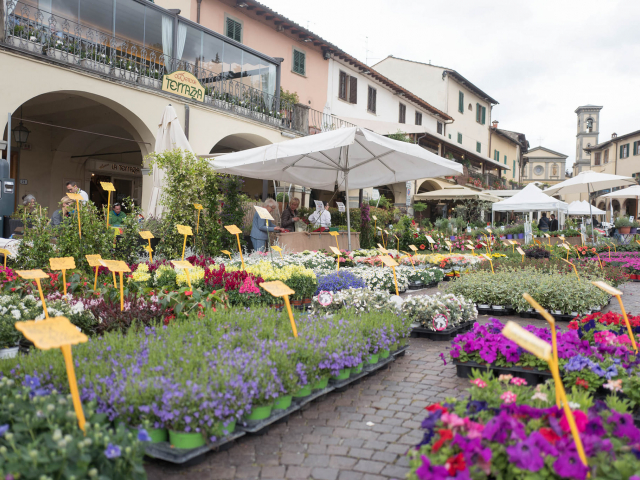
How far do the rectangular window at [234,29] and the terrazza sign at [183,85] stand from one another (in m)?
4.21

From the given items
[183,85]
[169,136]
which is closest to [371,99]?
[183,85]

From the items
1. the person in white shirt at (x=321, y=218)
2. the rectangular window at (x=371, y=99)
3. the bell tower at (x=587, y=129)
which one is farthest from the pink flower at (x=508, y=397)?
the bell tower at (x=587, y=129)

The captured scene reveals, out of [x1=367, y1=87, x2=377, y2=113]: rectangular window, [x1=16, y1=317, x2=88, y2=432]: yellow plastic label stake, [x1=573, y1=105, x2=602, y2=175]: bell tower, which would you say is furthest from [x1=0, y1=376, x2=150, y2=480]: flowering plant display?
[x1=573, y1=105, x2=602, y2=175]: bell tower

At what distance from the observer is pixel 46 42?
31.3 feet

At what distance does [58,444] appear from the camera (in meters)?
1.79

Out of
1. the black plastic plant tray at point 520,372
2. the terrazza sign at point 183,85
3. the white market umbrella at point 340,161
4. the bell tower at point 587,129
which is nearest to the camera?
the black plastic plant tray at point 520,372

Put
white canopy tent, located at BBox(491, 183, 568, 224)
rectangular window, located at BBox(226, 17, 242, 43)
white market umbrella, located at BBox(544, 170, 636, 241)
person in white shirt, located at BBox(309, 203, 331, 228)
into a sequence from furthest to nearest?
white canopy tent, located at BBox(491, 183, 568, 224) < rectangular window, located at BBox(226, 17, 242, 43) < white market umbrella, located at BBox(544, 170, 636, 241) < person in white shirt, located at BBox(309, 203, 331, 228)

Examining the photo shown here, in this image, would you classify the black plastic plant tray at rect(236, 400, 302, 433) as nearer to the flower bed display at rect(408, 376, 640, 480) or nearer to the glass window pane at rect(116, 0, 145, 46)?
the flower bed display at rect(408, 376, 640, 480)

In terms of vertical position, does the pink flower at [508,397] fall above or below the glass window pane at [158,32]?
below

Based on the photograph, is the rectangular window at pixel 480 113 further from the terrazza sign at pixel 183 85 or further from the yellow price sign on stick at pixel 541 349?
the yellow price sign on stick at pixel 541 349

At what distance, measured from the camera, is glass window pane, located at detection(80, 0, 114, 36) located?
10234 mm

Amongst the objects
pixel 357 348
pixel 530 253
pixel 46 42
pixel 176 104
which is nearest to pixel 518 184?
pixel 530 253

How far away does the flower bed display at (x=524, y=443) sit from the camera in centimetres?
177

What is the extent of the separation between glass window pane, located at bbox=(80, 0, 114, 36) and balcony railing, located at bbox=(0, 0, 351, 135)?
18cm
